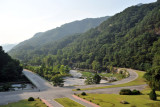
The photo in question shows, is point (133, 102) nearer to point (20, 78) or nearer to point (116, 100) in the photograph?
point (116, 100)

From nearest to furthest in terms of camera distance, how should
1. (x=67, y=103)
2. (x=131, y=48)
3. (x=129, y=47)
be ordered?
(x=67, y=103)
(x=131, y=48)
(x=129, y=47)

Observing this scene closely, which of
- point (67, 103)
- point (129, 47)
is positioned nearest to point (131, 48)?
point (129, 47)

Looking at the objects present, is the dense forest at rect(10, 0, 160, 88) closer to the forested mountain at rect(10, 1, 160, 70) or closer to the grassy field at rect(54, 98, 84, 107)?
the forested mountain at rect(10, 1, 160, 70)

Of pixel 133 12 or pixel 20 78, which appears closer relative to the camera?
pixel 20 78

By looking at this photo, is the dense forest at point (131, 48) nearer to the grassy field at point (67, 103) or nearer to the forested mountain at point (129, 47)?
the forested mountain at point (129, 47)

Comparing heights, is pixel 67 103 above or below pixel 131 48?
below

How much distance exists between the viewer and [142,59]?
262 feet

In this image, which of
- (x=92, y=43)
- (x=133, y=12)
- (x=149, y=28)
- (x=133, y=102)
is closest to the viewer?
(x=133, y=102)

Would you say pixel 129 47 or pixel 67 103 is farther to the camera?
pixel 129 47

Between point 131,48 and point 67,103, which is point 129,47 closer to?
point 131,48

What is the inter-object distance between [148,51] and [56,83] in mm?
59387

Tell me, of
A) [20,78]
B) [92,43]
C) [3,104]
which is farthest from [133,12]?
[3,104]

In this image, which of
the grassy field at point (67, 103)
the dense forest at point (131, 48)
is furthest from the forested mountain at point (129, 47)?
the grassy field at point (67, 103)

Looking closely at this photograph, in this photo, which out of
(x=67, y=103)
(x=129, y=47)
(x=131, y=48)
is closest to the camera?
(x=67, y=103)
